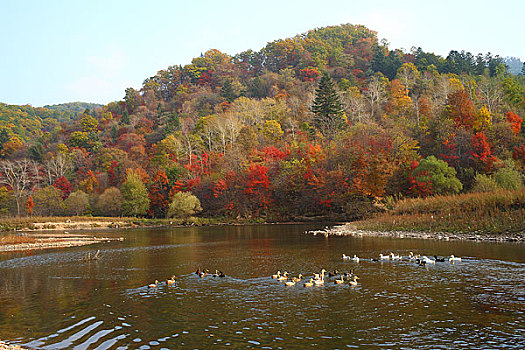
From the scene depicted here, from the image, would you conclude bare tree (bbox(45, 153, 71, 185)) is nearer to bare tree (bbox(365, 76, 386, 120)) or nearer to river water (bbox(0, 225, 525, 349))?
bare tree (bbox(365, 76, 386, 120))

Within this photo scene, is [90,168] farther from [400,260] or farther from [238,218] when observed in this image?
[400,260]

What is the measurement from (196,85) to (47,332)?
143721 millimetres

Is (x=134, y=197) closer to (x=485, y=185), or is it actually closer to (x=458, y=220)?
(x=485, y=185)

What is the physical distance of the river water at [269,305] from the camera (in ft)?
38.1

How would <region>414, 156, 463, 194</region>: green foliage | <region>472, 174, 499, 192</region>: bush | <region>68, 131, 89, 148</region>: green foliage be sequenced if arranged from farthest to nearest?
1. <region>68, 131, 89, 148</region>: green foliage
2. <region>414, 156, 463, 194</region>: green foliage
3. <region>472, 174, 499, 192</region>: bush

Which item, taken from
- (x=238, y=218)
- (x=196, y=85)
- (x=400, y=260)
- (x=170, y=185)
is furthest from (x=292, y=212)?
(x=196, y=85)

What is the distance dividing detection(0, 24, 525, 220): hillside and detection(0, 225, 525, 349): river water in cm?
2896

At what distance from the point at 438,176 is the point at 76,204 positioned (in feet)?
223

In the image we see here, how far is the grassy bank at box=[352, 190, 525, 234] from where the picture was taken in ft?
101

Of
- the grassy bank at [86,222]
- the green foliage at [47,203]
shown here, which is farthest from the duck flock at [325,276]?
the green foliage at [47,203]

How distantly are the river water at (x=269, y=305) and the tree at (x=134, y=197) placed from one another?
53.5 m

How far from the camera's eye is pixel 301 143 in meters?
76.4

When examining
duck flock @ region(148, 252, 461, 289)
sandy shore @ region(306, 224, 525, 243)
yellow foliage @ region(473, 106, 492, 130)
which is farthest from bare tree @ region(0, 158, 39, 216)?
yellow foliage @ region(473, 106, 492, 130)

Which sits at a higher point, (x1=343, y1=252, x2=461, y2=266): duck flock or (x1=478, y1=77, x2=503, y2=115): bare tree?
(x1=478, y1=77, x2=503, y2=115): bare tree
